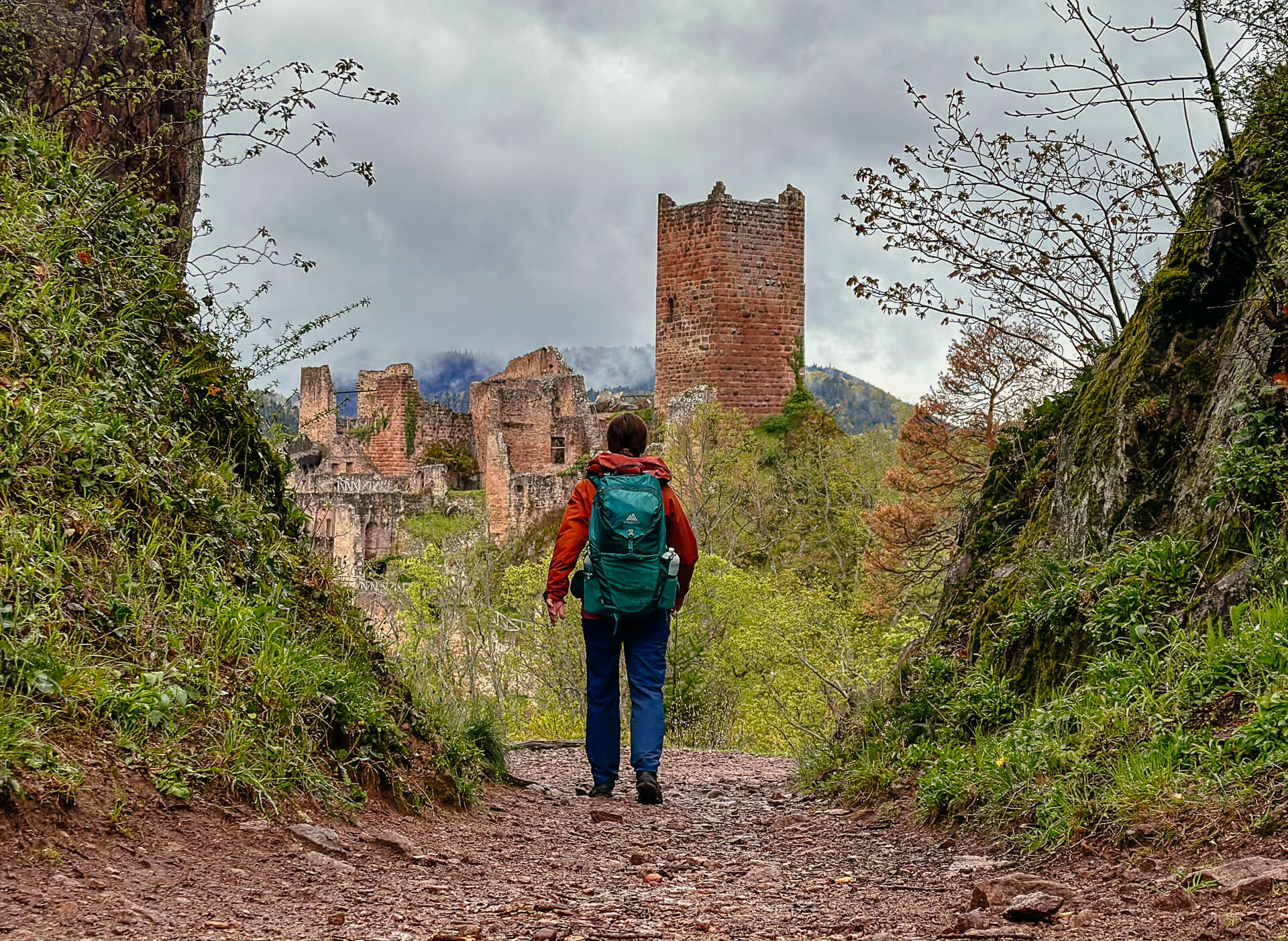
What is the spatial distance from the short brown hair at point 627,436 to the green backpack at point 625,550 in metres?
0.29

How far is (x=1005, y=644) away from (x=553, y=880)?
2618mm

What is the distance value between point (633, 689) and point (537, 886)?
250 cm

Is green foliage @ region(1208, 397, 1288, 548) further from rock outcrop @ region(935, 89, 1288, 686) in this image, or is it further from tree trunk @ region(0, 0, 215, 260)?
tree trunk @ region(0, 0, 215, 260)

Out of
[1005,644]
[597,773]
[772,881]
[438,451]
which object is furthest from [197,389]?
[438,451]

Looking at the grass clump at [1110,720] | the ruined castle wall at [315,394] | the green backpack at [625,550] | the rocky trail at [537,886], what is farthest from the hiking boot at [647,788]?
the ruined castle wall at [315,394]

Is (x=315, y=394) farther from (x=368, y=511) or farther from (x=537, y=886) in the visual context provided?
(x=537, y=886)

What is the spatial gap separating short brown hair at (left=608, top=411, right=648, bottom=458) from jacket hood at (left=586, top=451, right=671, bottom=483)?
4 cm

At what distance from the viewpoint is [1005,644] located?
17.5 ft

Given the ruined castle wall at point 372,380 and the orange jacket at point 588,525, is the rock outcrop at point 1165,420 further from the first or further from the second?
the ruined castle wall at point 372,380

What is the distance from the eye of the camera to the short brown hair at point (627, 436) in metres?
6.09

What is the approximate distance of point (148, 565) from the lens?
398 centimetres

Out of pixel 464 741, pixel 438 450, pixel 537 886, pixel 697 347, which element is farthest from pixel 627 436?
pixel 438 450

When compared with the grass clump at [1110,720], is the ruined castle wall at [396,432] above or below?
above

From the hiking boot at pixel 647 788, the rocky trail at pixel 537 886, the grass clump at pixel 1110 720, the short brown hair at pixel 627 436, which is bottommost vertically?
the hiking boot at pixel 647 788
